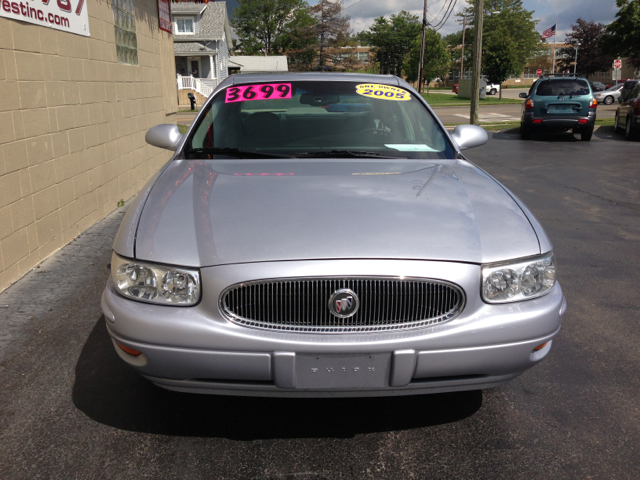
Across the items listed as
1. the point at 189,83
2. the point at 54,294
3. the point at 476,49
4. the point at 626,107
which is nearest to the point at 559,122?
the point at 626,107

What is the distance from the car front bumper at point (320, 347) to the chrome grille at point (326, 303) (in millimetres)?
35

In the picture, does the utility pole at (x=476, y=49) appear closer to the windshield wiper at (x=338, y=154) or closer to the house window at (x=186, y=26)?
the windshield wiper at (x=338, y=154)

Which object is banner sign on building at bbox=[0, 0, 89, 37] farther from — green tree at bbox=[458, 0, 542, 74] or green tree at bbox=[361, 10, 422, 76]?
green tree at bbox=[361, 10, 422, 76]

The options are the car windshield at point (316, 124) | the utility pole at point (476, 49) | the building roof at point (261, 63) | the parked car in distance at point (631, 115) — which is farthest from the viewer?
the building roof at point (261, 63)

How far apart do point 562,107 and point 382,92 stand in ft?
42.6

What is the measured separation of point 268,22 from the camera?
74.1 metres

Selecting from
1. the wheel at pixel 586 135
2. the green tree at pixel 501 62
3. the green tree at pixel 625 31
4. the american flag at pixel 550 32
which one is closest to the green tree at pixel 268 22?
the green tree at pixel 501 62

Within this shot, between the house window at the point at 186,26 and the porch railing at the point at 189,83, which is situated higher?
the house window at the point at 186,26

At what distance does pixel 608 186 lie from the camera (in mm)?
8891

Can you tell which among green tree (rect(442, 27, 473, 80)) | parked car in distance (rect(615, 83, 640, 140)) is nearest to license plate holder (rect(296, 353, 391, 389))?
parked car in distance (rect(615, 83, 640, 140))

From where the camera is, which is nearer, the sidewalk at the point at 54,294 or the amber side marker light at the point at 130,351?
the amber side marker light at the point at 130,351

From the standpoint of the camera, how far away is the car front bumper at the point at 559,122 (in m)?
15.1

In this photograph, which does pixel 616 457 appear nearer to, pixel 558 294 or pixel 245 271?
pixel 558 294

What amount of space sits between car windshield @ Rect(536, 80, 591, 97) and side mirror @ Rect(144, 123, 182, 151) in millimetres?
13791
